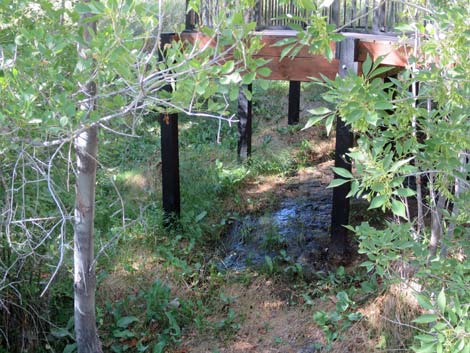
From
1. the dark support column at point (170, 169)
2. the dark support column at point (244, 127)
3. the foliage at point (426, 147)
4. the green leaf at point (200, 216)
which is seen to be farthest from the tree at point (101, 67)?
the dark support column at point (244, 127)

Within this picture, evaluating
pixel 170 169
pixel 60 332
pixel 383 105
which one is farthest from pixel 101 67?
pixel 170 169

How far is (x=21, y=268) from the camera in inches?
178

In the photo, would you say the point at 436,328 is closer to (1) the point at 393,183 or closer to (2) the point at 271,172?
(1) the point at 393,183

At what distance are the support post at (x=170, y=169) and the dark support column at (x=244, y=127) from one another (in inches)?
86.4

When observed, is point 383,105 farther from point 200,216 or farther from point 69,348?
point 200,216

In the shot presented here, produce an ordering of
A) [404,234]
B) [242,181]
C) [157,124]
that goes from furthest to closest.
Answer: [157,124], [242,181], [404,234]

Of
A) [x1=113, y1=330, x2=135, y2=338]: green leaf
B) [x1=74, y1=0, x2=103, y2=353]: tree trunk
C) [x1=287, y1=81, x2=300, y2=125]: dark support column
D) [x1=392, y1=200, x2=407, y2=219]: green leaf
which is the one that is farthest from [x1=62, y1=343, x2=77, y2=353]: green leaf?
[x1=287, y1=81, x2=300, y2=125]: dark support column

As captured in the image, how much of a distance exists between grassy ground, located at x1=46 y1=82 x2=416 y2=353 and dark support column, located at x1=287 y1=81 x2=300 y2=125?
1819 mm

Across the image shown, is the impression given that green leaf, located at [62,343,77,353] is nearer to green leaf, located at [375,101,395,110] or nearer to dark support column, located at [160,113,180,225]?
dark support column, located at [160,113,180,225]

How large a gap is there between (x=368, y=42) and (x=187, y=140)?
586 centimetres

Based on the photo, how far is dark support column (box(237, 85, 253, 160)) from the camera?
948 centimetres

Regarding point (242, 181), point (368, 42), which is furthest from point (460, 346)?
point (242, 181)

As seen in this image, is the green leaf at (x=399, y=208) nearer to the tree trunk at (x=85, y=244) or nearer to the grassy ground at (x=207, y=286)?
the grassy ground at (x=207, y=286)

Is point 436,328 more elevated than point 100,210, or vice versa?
point 436,328
